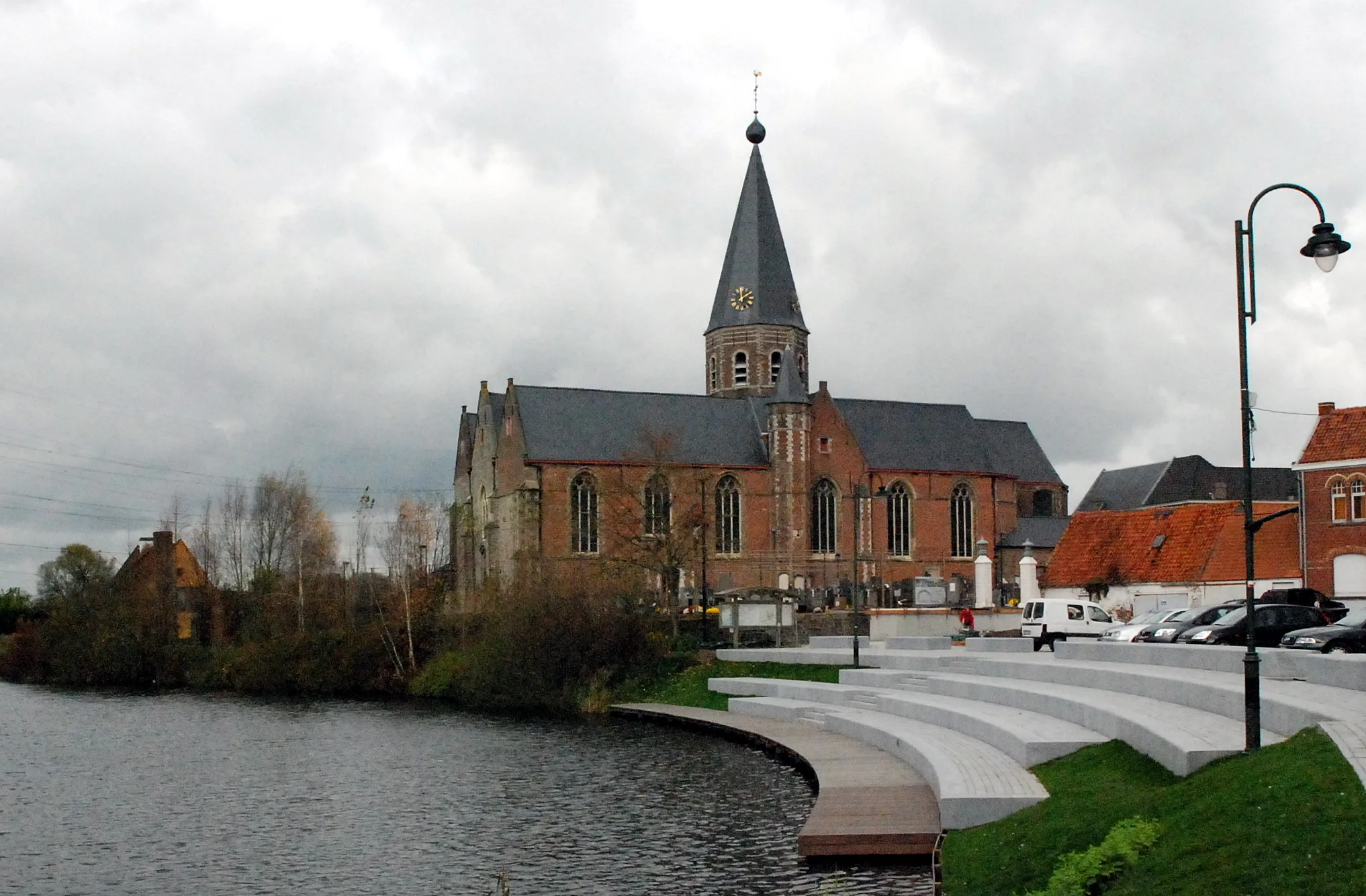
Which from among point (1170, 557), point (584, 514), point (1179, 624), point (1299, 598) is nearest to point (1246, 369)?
point (1179, 624)

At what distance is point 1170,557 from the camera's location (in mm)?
51781

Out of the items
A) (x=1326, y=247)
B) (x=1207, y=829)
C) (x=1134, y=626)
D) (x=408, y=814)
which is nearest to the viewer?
(x=1207, y=829)

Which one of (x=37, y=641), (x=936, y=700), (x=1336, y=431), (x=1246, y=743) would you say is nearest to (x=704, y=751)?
(x=936, y=700)

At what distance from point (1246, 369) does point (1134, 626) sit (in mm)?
22580

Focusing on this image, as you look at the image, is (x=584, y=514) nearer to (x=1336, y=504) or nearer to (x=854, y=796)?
(x=1336, y=504)

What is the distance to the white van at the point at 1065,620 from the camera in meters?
43.8

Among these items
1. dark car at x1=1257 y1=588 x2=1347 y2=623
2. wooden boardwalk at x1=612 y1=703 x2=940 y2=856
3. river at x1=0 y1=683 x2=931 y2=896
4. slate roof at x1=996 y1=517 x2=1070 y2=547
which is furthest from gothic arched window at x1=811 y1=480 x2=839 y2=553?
wooden boardwalk at x1=612 y1=703 x2=940 y2=856

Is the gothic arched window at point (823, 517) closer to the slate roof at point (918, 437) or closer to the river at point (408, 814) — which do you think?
the slate roof at point (918, 437)

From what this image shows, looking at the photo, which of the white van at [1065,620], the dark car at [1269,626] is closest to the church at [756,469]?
the white van at [1065,620]

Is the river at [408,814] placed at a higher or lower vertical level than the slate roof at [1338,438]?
lower

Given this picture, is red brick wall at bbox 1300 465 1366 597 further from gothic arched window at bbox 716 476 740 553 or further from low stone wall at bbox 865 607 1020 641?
gothic arched window at bbox 716 476 740 553

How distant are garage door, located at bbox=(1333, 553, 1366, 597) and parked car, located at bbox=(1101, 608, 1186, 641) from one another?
854 cm

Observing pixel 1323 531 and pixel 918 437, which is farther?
pixel 918 437

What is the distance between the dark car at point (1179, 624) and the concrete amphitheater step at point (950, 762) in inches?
321
